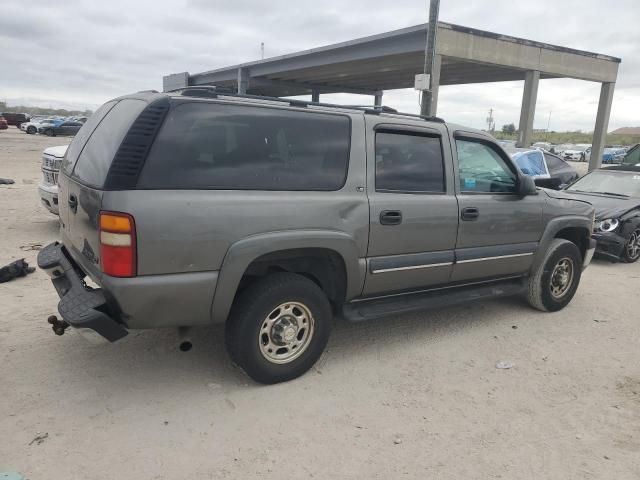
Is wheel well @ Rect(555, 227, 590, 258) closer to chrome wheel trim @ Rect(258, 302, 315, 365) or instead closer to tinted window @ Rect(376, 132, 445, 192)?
tinted window @ Rect(376, 132, 445, 192)

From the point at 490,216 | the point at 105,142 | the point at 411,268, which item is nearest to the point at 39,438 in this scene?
the point at 105,142

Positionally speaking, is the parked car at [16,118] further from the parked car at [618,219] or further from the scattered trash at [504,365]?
the scattered trash at [504,365]

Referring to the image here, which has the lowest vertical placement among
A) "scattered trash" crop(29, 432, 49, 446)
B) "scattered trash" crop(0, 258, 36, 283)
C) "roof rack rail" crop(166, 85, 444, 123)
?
"scattered trash" crop(29, 432, 49, 446)

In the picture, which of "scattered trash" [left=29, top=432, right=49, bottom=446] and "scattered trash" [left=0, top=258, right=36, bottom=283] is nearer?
"scattered trash" [left=29, top=432, right=49, bottom=446]

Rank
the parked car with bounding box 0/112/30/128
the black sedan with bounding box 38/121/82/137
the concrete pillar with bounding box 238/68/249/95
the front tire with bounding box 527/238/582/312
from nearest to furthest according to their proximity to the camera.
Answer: the front tire with bounding box 527/238/582/312, the concrete pillar with bounding box 238/68/249/95, the black sedan with bounding box 38/121/82/137, the parked car with bounding box 0/112/30/128

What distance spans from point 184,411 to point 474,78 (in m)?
→ 28.4

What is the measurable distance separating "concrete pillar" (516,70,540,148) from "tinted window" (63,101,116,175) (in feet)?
70.7

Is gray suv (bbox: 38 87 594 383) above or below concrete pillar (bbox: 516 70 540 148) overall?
below

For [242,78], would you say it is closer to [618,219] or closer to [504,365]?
[618,219]

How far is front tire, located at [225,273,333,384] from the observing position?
3305 mm

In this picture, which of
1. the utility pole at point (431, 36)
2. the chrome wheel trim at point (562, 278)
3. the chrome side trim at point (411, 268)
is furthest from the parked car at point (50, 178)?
the utility pole at point (431, 36)

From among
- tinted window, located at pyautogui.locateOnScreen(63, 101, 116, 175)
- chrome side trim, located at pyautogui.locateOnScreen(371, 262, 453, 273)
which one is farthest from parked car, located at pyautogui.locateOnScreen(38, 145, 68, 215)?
chrome side trim, located at pyautogui.locateOnScreen(371, 262, 453, 273)

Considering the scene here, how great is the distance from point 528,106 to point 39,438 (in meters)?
24.0

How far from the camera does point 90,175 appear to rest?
125 inches
